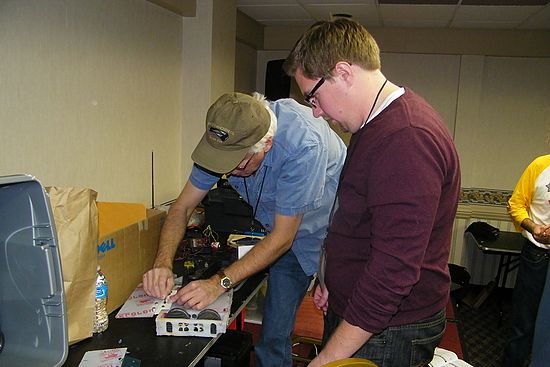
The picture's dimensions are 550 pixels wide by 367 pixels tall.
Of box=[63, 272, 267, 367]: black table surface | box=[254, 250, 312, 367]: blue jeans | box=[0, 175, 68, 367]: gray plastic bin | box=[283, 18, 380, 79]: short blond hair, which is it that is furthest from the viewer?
box=[254, 250, 312, 367]: blue jeans

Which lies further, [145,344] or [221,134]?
[221,134]

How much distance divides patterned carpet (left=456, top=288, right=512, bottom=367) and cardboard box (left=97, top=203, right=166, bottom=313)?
212 cm

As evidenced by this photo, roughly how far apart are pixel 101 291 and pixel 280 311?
26.9 inches

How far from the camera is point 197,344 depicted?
1.22m

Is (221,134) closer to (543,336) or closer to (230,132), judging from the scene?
(230,132)

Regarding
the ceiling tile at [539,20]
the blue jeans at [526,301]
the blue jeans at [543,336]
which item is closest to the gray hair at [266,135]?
the blue jeans at [543,336]

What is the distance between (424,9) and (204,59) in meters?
1.76

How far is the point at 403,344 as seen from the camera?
43.0 inches

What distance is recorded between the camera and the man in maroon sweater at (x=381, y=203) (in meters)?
0.91

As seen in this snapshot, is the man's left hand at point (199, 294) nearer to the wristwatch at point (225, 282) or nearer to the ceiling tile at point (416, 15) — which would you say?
the wristwatch at point (225, 282)

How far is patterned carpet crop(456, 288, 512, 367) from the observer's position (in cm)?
304

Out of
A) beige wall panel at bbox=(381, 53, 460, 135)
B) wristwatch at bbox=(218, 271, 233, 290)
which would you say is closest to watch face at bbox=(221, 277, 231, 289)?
wristwatch at bbox=(218, 271, 233, 290)

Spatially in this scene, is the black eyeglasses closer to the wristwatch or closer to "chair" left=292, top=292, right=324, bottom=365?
the wristwatch

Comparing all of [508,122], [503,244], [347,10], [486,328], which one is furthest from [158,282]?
[508,122]
